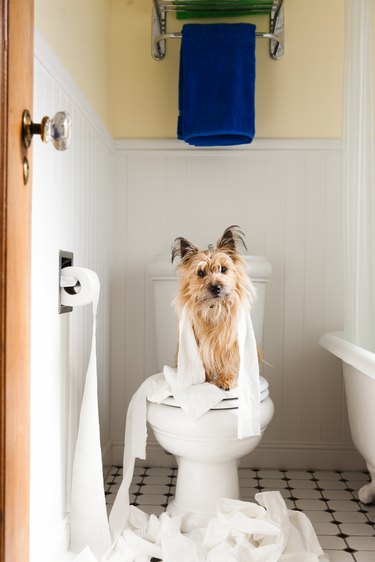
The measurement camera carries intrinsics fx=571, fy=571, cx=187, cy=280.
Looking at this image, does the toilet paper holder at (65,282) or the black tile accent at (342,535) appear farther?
the black tile accent at (342,535)

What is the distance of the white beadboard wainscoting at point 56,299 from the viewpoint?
153 cm

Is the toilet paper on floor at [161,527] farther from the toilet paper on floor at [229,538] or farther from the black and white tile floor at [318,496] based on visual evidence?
the black and white tile floor at [318,496]

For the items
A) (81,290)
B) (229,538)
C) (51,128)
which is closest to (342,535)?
(229,538)

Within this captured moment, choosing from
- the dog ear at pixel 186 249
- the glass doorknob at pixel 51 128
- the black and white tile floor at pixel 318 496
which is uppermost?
the glass doorknob at pixel 51 128

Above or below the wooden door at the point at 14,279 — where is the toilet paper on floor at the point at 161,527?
below

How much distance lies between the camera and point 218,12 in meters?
2.70

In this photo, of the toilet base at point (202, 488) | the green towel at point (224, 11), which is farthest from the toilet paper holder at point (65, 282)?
the green towel at point (224, 11)

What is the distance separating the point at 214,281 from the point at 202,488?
744 millimetres

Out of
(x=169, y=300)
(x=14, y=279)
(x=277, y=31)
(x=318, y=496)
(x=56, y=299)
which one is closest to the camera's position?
(x=14, y=279)

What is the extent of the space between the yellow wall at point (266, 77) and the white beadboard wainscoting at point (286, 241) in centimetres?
10

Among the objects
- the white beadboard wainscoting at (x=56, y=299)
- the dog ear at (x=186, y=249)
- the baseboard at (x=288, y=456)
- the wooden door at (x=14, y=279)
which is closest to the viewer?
the wooden door at (x=14, y=279)

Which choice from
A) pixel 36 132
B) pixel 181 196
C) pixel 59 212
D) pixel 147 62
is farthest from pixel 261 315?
pixel 36 132

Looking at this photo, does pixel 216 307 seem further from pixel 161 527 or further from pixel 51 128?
pixel 51 128

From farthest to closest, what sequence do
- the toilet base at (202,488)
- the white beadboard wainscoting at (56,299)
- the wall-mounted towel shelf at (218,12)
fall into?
the wall-mounted towel shelf at (218,12) → the toilet base at (202,488) → the white beadboard wainscoting at (56,299)
